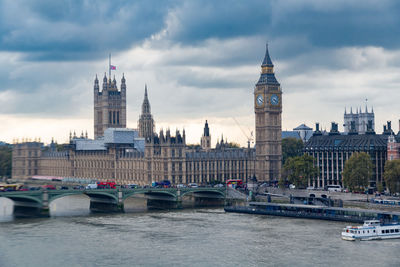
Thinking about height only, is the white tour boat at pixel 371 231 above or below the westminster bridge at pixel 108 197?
below

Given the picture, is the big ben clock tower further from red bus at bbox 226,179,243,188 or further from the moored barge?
the moored barge

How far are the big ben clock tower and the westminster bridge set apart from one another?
25.7 m

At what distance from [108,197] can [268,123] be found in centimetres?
4680

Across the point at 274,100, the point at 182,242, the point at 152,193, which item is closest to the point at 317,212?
the point at 182,242

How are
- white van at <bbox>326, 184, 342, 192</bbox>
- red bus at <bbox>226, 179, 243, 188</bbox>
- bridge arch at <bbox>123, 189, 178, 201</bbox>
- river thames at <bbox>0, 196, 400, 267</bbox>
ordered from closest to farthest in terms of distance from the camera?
river thames at <bbox>0, 196, 400, 267</bbox>, bridge arch at <bbox>123, 189, 178, 201</bbox>, white van at <bbox>326, 184, 342, 192</bbox>, red bus at <bbox>226, 179, 243, 188</bbox>

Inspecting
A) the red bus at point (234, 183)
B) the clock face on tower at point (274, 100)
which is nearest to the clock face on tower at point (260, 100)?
the clock face on tower at point (274, 100)

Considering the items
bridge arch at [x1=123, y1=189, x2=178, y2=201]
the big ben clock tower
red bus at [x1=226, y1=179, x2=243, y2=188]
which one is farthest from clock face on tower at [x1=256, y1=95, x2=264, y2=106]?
bridge arch at [x1=123, y1=189, x2=178, y2=201]

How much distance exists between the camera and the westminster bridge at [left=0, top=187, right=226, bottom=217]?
110 meters

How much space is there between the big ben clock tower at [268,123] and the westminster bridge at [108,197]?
84.4 feet

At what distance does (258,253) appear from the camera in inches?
3031

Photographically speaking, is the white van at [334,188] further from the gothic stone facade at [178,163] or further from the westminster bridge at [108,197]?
the gothic stone facade at [178,163]

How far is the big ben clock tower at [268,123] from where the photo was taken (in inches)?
6201

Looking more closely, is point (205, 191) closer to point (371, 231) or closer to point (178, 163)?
point (178, 163)

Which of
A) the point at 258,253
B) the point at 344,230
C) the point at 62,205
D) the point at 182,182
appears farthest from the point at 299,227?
the point at 182,182
